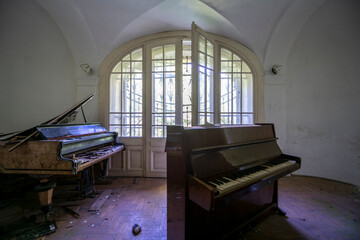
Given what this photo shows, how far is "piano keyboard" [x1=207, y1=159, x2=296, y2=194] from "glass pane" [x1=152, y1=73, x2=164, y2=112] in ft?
8.11

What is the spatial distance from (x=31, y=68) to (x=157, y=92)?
265cm

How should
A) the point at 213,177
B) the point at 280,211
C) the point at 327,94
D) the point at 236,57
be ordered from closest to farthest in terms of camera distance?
the point at 213,177
the point at 280,211
the point at 327,94
the point at 236,57

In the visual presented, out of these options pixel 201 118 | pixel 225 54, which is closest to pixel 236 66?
pixel 225 54

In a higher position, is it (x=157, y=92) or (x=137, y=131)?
(x=157, y=92)

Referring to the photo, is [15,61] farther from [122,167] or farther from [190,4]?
[190,4]

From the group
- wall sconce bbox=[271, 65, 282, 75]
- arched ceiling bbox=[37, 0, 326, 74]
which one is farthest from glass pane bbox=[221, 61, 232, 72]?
wall sconce bbox=[271, 65, 282, 75]

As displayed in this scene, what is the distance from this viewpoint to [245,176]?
4.94ft

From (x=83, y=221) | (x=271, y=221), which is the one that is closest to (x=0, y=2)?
(x=83, y=221)

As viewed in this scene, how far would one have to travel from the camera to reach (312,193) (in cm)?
284

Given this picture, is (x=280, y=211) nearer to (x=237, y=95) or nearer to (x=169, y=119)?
(x=237, y=95)

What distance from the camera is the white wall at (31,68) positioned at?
323 cm

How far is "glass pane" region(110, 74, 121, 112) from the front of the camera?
3750mm

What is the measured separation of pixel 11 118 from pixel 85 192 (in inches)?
89.6

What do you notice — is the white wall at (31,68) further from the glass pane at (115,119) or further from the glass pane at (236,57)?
the glass pane at (236,57)
